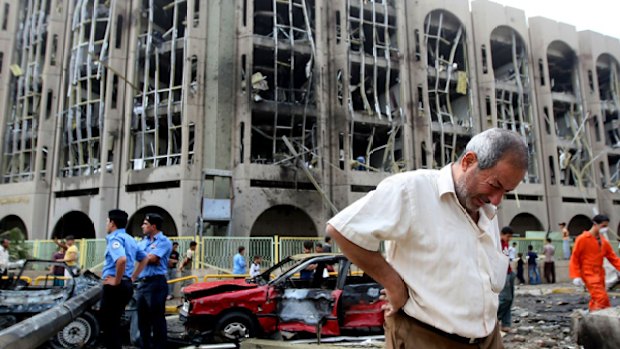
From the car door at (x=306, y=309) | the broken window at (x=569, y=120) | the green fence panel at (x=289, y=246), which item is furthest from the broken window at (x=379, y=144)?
the car door at (x=306, y=309)

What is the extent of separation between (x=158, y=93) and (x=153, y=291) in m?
17.2

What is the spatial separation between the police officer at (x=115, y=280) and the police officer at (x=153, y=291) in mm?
228

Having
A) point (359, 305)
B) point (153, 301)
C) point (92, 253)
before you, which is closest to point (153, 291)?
point (153, 301)

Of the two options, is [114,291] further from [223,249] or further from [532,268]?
[532,268]

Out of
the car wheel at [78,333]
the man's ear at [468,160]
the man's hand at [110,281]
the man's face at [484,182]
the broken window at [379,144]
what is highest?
the broken window at [379,144]

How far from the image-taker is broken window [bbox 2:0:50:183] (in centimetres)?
2295

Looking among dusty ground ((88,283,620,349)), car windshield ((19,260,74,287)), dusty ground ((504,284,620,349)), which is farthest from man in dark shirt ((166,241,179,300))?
dusty ground ((504,284,620,349))

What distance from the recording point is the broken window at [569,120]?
27.2 meters

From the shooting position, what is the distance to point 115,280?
4875mm

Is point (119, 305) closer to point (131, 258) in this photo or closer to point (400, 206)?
point (131, 258)

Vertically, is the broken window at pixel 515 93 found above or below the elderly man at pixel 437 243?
above

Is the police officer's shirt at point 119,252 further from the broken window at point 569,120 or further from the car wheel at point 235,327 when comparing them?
the broken window at point 569,120

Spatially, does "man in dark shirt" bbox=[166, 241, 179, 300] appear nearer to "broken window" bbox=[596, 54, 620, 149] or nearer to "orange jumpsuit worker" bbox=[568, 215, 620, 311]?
"orange jumpsuit worker" bbox=[568, 215, 620, 311]

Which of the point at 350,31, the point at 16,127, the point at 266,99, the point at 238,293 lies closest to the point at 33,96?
the point at 16,127
